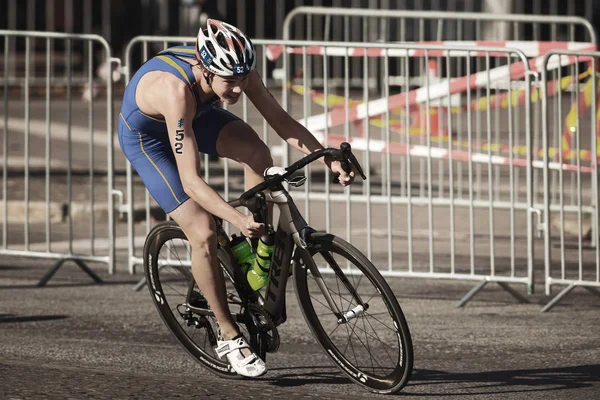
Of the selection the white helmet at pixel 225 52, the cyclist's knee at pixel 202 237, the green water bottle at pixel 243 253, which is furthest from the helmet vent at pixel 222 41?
the green water bottle at pixel 243 253

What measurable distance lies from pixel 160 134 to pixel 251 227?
0.93 meters

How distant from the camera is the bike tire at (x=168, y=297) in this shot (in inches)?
260

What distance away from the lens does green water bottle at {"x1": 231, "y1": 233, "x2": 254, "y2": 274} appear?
21.1 ft

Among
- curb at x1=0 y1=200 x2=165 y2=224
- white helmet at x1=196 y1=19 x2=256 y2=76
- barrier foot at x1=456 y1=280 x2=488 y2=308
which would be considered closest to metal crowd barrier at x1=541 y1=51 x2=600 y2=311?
barrier foot at x1=456 y1=280 x2=488 y2=308

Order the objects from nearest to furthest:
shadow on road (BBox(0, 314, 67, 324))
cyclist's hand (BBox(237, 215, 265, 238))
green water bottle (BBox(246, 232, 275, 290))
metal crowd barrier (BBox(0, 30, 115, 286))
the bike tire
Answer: cyclist's hand (BBox(237, 215, 265, 238))
green water bottle (BBox(246, 232, 275, 290))
the bike tire
shadow on road (BBox(0, 314, 67, 324))
metal crowd barrier (BBox(0, 30, 115, 286))

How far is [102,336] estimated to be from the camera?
7.66 metres

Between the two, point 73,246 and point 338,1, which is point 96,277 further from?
point 338,1

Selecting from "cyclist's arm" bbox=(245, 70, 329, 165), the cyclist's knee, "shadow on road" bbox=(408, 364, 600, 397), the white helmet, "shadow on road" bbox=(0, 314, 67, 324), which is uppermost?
the white helmet

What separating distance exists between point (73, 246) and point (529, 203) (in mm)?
3640

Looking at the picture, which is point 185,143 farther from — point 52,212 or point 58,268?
point 52,212

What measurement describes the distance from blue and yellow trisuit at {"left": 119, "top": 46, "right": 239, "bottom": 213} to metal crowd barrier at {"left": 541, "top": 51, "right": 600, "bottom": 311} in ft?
9.17

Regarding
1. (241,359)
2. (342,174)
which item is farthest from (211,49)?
(241,359)

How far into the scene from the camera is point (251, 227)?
5.80 meters

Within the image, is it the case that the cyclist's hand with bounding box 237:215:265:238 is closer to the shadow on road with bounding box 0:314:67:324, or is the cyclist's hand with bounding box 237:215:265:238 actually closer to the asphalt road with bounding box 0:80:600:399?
the asphalt road with bounding box 0:80:600:399
